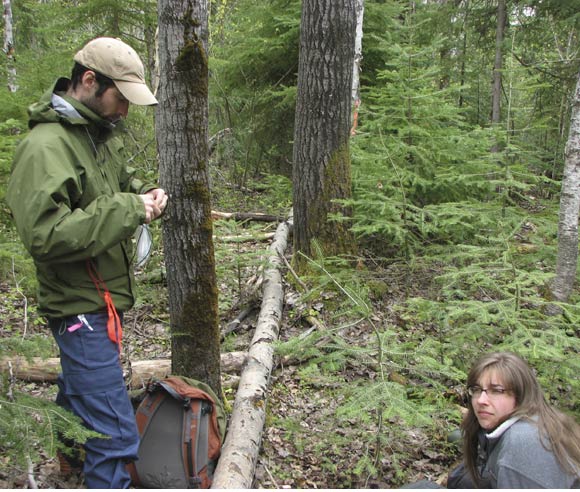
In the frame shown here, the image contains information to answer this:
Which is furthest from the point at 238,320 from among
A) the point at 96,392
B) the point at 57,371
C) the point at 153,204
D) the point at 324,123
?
the point at 153,204

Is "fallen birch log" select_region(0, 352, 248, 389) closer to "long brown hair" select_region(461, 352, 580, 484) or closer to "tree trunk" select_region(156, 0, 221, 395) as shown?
"tree trunk" select_region(156, 0, 221, 395)

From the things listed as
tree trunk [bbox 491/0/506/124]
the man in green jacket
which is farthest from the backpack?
tree trunk [bbox 491/0/506/124]

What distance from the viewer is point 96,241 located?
7.79 ft

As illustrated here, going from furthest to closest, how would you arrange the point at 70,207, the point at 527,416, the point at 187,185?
the point at 187,185, the point at 527,416, the point at 70,207

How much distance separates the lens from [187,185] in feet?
11.0

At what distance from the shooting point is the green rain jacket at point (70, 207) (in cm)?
228

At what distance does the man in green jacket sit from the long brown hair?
2091 millimetres

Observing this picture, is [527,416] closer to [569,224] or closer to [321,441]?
[321,441]

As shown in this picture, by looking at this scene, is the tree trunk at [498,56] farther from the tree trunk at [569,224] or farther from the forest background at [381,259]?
the tree trunk at [569,224]

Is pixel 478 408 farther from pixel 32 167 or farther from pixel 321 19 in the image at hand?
pixel 321 19

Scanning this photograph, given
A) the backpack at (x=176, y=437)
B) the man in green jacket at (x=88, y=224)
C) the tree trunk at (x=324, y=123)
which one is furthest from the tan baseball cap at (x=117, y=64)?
the tree trunk at (x=324, y=123)

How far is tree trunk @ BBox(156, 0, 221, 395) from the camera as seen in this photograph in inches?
124

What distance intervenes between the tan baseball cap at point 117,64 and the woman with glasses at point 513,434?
256 centimetres

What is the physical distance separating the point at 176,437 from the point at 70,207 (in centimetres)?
168
